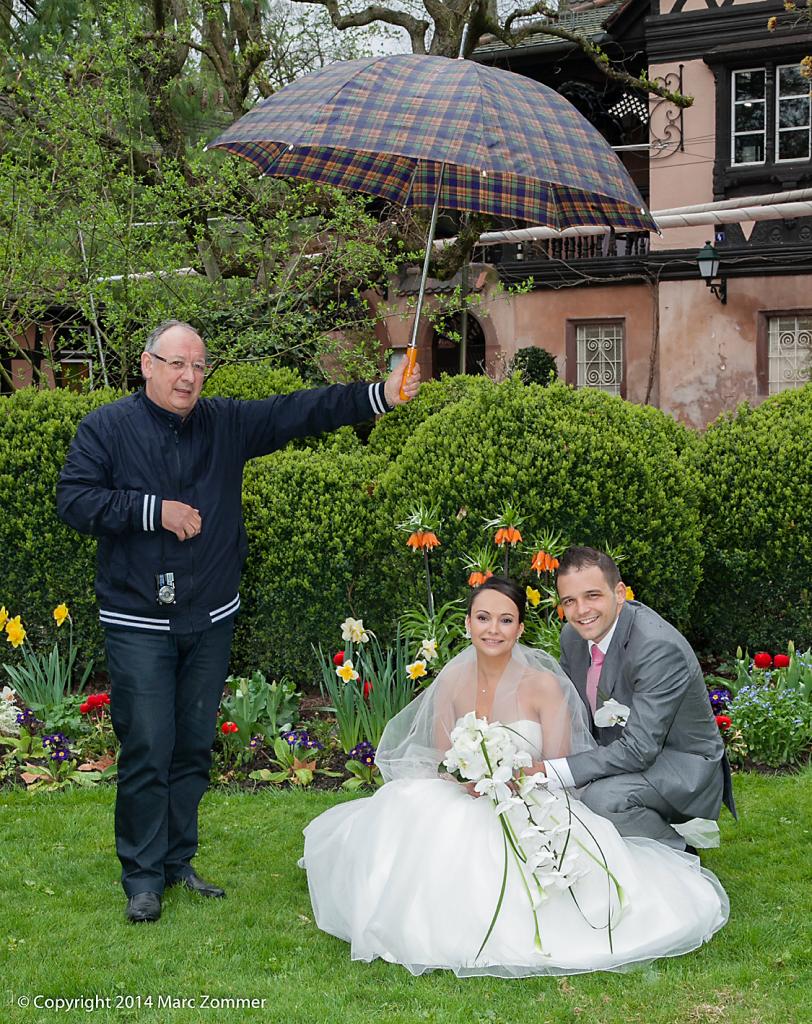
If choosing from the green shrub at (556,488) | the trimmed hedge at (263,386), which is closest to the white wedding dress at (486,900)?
the green shrub at (556,488)

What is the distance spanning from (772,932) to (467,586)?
286 cm

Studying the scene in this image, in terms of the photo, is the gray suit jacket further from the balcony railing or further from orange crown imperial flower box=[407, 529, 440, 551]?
the balcony railing

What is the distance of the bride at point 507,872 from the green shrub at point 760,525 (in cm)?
282

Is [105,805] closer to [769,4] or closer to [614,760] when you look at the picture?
[614,760]

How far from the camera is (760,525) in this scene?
22.2 ft

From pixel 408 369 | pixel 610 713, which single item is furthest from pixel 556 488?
pixel 610 713

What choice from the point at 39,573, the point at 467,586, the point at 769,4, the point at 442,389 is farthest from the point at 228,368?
the point at 769,4

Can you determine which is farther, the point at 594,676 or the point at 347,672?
the point at 347,672

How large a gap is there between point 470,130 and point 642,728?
2.27 m

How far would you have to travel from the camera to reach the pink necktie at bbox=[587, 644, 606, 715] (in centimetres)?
451

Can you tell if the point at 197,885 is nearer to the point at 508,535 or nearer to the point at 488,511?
the point at 508,535

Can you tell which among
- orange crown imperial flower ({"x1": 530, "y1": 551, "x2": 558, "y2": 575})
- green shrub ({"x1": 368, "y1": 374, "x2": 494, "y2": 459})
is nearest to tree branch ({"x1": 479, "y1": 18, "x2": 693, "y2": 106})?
green shrub ({"x1": 368, "y1": 374, "x2": 494, "y2": 459})

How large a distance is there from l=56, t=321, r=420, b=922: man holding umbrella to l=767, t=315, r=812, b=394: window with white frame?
15.1 m

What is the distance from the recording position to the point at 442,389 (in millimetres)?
7941
